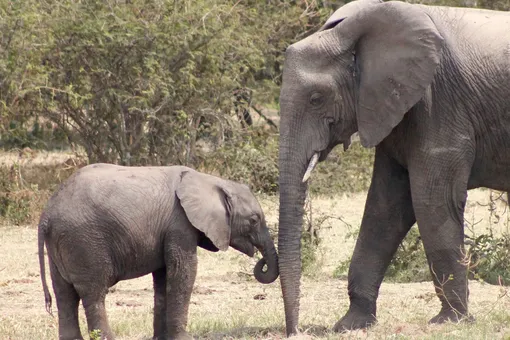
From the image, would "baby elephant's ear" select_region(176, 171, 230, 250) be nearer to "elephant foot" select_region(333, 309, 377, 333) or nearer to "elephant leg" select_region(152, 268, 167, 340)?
"elephant leg" select_region(152, 268, 167, 340)

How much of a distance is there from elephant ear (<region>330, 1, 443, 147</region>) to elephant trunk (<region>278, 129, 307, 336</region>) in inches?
18.8

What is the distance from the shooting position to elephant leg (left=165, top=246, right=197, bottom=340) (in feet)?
22.2

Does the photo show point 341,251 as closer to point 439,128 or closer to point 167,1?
point 167,1

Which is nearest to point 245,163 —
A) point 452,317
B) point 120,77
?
point 120,77

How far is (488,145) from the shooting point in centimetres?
704

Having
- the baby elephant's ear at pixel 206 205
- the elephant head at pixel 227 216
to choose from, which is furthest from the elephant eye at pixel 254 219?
the baby elephant's ear at pixel 206 205

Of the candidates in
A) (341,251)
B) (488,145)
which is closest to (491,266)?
(341,251)

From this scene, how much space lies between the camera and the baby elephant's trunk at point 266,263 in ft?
22.9

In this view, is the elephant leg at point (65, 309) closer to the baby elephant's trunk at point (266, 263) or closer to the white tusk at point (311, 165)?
the baby elephant's trunk at point (266, 263)

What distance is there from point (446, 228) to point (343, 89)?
1.12 m

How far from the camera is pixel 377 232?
757cm

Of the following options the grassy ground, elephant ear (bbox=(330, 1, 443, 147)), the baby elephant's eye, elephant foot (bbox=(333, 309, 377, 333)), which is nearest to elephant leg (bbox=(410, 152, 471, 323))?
the grassy ground

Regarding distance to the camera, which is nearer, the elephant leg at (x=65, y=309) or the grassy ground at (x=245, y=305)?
the elephant leg at (x=65, y=309)

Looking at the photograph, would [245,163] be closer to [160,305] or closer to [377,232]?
[377,232]
